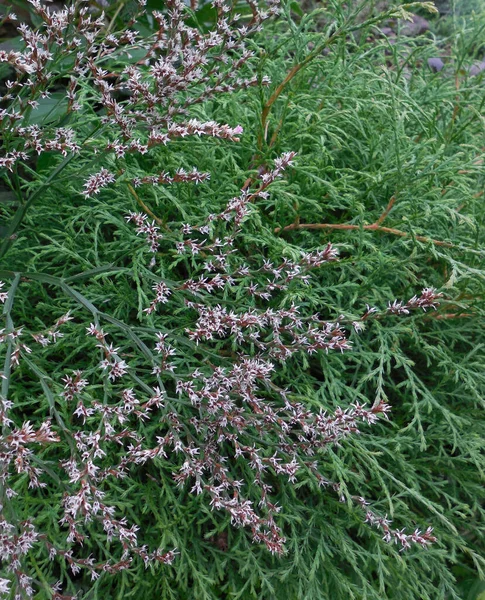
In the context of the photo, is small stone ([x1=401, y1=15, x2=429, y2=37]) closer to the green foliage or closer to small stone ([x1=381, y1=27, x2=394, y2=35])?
small stone ([x1=381, y1=27, x2=394, y2=35])

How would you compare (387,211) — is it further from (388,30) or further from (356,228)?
(388,30)

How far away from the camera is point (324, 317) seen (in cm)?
204

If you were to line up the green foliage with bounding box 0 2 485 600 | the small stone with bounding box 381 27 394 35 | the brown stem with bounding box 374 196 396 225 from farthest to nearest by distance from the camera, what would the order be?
1. the small stone with bounding box 381 27 394 35
2. the brown stem with bounding box 374 196 396 225
3. the green foliage with bounding box 0 2 485 600

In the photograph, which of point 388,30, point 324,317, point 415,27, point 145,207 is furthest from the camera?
point 415,27

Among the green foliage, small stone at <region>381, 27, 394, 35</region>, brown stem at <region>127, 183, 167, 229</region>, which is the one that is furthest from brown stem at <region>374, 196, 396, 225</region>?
small stone at <region>381, 27, 394, 35</region>

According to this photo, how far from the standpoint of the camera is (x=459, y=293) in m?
1.96

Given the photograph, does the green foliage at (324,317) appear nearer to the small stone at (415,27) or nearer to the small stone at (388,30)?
the small stone at (388,30)

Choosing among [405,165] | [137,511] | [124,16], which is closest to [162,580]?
[137,511]

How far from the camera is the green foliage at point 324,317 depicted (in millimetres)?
1717

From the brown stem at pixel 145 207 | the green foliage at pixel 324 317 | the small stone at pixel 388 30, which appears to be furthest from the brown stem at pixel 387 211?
the small stone at pixel 388 30

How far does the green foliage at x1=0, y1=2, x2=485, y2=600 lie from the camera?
1.72 meters

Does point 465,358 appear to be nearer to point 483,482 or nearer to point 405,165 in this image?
point 483,482

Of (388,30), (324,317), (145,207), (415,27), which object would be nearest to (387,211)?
(324,317)

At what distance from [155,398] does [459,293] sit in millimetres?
1124
